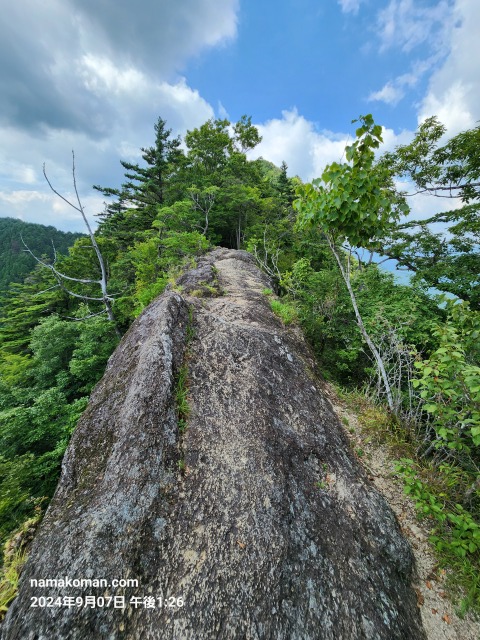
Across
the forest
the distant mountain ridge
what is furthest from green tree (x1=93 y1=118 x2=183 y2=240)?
the distant mountain ridge

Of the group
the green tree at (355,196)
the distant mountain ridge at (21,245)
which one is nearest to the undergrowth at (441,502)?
the green tree at (355,196)

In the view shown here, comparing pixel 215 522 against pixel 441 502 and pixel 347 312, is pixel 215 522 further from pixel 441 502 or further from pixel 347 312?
pixel 347 312

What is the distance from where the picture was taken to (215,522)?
2.69 meters

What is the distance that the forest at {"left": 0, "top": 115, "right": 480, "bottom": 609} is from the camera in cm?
266

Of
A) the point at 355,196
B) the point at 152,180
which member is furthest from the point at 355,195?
the point at 152,180

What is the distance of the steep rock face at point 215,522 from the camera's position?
2.18 metres

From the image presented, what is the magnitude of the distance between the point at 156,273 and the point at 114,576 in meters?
10.2

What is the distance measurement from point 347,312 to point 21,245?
83.7m

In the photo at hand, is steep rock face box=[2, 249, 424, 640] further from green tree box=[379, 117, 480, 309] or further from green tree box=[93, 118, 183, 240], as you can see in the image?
green tree box=[93, 118, 183, 240]

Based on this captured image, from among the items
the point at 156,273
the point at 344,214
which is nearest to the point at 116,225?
the point at 156,273

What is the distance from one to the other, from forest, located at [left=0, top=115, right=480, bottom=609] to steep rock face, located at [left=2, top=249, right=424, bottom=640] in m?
0.83

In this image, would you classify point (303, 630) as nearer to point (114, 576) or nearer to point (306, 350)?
point (114, 576)

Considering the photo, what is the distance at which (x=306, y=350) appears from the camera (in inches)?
238

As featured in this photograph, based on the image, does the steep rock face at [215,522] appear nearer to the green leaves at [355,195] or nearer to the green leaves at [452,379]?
the green leaves at [452,379]
